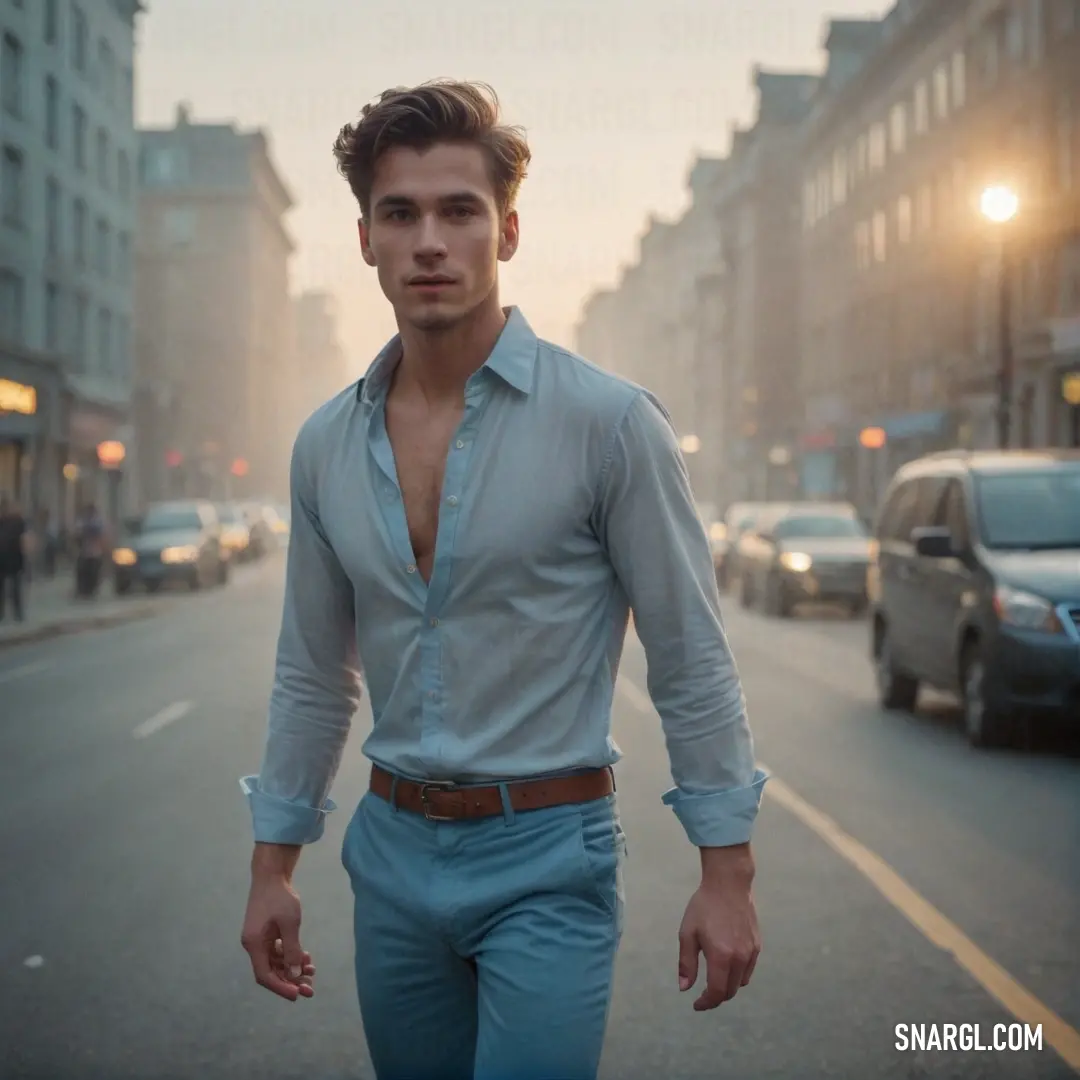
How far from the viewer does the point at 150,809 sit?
8.87 metres

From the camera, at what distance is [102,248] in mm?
54406

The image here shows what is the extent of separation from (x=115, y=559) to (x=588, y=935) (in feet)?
→ 112

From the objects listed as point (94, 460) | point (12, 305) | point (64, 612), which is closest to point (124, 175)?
point (94, 460)

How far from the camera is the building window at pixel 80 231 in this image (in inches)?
1995

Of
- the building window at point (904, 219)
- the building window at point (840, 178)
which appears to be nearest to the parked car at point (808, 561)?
the building window at point (904, 219)

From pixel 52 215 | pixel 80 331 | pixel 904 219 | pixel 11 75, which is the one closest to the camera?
pixel 11 75

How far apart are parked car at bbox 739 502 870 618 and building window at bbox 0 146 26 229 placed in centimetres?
2353

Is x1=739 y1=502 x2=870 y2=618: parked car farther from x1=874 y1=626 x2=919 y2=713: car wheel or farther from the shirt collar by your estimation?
the shirt collar

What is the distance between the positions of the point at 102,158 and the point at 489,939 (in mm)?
54035

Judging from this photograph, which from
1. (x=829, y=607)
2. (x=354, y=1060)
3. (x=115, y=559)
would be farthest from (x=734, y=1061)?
(x=115, y=559)

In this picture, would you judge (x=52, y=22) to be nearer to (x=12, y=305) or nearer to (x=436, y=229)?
(x=12, y=305)

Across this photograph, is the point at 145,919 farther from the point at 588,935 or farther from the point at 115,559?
the point at 115,559

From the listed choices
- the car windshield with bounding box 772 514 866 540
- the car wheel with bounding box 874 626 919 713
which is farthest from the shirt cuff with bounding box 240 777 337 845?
the car windshield with bounding box 772 514 866 540

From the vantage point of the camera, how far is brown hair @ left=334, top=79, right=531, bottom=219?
8.89ft
